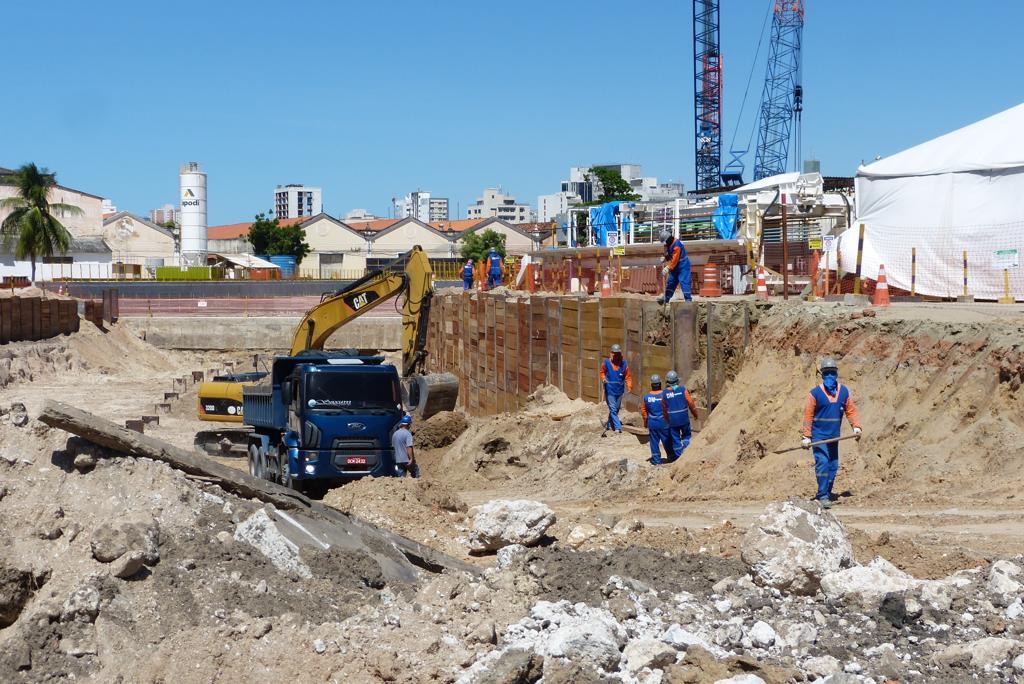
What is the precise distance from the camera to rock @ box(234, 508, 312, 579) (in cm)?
987

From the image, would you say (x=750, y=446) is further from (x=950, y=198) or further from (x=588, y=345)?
(x=950, y=198)

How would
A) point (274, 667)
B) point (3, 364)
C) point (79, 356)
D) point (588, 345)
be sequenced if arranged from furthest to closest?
point (79, 356) < point (3, 364) < point (588, 345) < point (274, 667)

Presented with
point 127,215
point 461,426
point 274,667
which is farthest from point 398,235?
point 274,667

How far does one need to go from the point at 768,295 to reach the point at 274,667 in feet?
51.1

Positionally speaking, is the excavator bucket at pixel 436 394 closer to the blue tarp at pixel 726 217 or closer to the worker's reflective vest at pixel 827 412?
the blue tarp at pixel 726 217

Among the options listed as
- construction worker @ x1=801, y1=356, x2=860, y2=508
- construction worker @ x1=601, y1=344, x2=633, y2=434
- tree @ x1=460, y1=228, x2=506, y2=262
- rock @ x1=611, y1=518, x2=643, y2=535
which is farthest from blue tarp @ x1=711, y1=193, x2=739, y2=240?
tree @ x1=460, y1=228, x2=506, y2=262

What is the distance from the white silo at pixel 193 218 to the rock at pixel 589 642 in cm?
8009

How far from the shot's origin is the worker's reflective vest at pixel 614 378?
18.4 metres

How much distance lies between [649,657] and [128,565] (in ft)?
13.5

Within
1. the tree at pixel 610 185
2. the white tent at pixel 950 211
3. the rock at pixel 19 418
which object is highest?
the tree at pixel 610 185

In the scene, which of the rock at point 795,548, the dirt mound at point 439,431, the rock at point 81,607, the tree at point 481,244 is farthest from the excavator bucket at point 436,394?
the tree at point 481,244

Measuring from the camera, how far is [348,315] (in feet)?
82.2

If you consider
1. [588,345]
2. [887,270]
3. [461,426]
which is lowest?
[461,426]

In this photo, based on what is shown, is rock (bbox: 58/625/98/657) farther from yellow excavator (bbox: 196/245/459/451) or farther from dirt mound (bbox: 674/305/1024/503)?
yellow excavator (bbox: 196/245/459/451)
